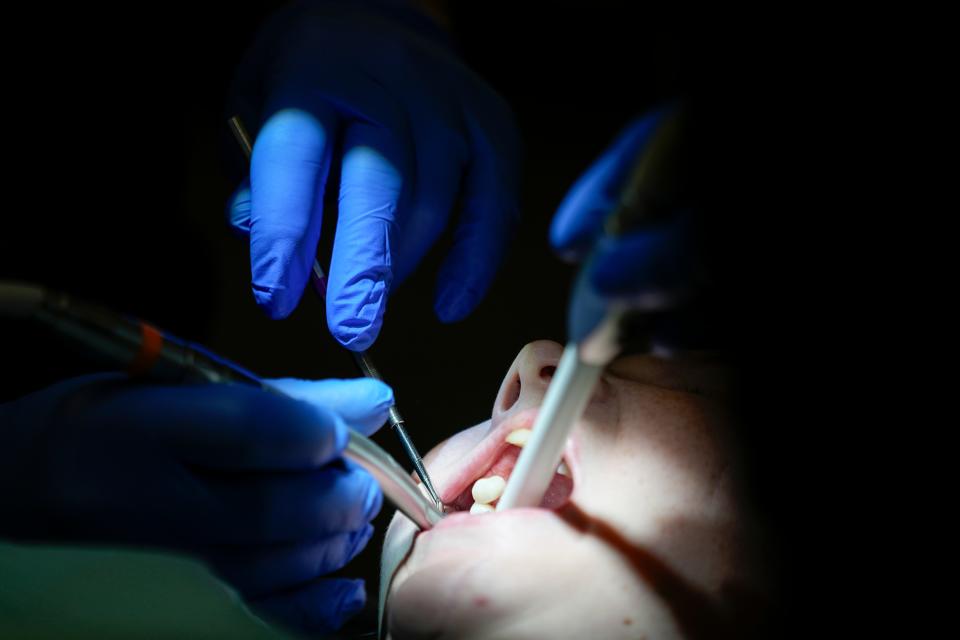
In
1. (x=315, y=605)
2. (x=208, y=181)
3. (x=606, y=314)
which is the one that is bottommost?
(x=315, y=605)

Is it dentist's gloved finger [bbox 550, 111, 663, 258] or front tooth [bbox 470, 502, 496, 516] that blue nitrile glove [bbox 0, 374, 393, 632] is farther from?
dentist's gloved finger [bbox 550, 111, 663, 258]

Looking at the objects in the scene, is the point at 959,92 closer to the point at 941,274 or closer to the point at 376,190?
the point at 941,274

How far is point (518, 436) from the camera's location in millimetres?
963

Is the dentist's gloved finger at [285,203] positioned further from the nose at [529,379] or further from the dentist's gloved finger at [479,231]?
the nose at [529,379]

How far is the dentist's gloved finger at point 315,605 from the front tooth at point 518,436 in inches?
11.2

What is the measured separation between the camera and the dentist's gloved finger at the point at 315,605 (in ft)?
2.91

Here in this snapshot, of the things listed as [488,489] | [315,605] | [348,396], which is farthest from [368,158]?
[315,605]

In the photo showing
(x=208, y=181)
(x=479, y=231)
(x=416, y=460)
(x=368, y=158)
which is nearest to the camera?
(x=416, y=460)

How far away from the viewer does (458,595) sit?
2.45 ft

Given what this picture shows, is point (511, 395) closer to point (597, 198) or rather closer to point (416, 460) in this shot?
point (416, 460)

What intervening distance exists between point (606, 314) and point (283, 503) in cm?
46

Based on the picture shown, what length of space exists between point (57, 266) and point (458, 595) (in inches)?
48.3

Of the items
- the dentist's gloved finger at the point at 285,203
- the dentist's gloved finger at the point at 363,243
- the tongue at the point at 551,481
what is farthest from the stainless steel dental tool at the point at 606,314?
the dentist's gloved finger at the point at 285,203

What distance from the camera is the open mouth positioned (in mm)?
954
